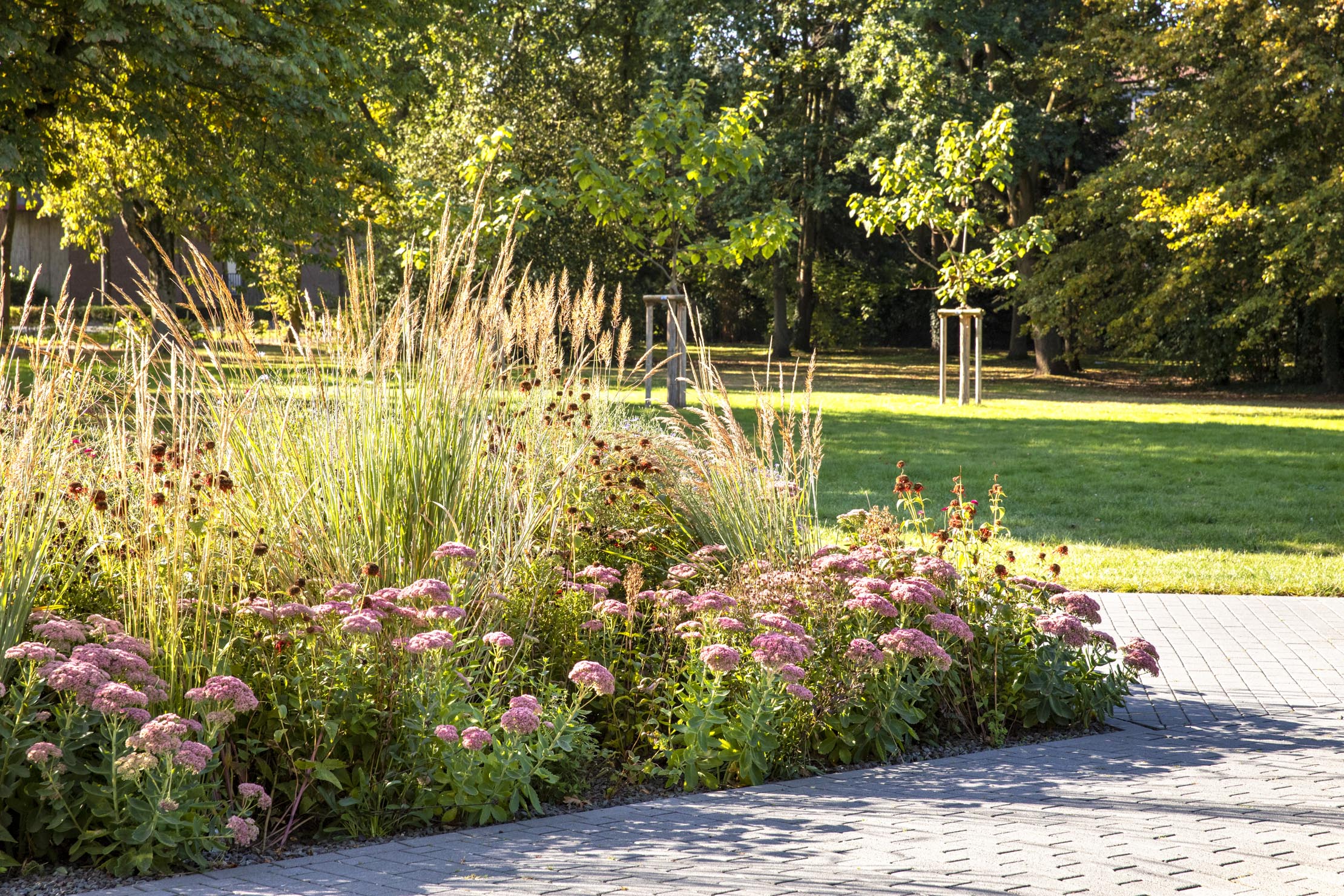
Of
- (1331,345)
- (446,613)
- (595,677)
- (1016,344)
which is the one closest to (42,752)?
(446,613)

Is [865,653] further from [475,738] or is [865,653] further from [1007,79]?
[1007,79]

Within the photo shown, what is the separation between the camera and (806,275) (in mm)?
33875

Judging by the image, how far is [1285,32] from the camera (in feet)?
68.3

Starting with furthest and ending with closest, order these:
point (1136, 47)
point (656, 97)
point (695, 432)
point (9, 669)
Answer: point (1136, 47) < point (656, 97) < point (695, 432) < point (9, 669)

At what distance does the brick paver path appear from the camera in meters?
3.06

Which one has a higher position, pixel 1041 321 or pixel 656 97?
pixel 656 97

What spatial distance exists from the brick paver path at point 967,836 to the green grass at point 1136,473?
340 cm

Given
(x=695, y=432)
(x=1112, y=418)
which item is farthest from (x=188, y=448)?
(x=1112, y=418)

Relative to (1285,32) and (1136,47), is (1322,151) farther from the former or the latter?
(1136,47)

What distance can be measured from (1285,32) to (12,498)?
22.3 metres

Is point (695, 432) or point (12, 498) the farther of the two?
point (695, 432)

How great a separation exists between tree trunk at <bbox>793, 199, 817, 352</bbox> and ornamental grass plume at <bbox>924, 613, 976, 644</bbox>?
28.7 m

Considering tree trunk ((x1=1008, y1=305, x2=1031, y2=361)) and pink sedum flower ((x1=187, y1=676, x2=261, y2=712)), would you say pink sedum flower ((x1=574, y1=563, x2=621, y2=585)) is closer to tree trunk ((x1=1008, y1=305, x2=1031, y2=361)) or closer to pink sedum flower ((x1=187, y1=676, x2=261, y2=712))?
pink sedum flower ((x1=187, y1=676, x2=261, y2=712))

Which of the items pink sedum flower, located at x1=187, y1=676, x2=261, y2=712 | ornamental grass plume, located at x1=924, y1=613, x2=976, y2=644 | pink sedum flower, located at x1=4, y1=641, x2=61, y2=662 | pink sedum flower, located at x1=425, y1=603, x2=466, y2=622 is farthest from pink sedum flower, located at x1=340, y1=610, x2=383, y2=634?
ornamental grass plume, located at x1=924, y1=613, x2=976, y2=644
